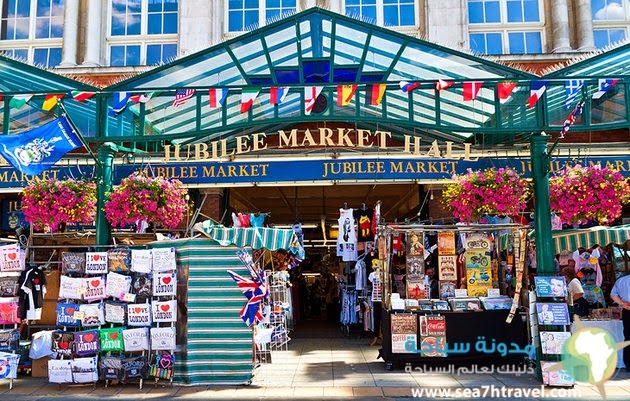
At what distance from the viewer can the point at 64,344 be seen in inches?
345

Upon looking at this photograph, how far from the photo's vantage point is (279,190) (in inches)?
619

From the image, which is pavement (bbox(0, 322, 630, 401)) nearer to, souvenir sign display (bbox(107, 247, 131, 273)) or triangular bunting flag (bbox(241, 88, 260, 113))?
souvenir sign display (bbox(107, 247, 131, 273))

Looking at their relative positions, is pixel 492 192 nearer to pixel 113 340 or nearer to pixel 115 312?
pixel 115 312

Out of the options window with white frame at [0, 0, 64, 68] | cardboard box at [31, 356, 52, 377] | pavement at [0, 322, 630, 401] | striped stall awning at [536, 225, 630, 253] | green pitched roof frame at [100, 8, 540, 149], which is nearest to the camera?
pavement at [0, 322, 630, 401]

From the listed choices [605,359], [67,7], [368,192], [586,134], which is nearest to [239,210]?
[368,192]

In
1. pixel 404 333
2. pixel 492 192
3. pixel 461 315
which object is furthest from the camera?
pixel 461 315

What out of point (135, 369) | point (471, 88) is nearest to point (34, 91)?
point (135, 369)

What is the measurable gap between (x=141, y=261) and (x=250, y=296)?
5.72ft

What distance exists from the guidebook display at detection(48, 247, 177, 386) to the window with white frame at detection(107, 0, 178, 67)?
10573 mm

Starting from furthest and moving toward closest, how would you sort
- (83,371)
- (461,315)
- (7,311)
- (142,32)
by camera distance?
(142,32) < (461,315) < (7,311) < (83,371)

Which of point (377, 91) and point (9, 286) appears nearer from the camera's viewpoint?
point (9, 286)

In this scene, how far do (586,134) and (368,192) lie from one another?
19.3 ft

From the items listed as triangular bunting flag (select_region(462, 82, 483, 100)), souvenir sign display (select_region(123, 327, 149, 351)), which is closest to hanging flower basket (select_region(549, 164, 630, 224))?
triangular bunting flag (select_region(462, 82, 483, 100))

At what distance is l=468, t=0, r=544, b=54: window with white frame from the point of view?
1767 cm
